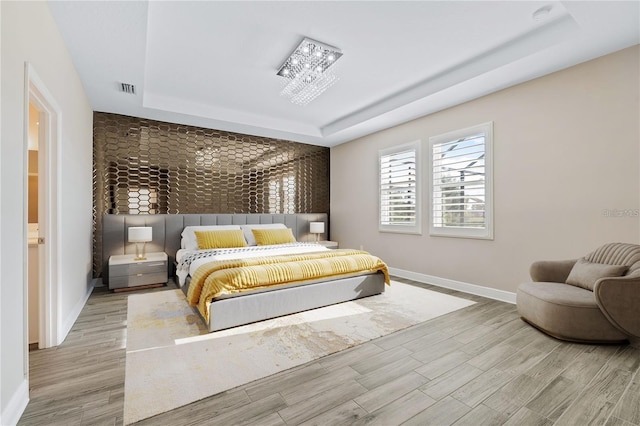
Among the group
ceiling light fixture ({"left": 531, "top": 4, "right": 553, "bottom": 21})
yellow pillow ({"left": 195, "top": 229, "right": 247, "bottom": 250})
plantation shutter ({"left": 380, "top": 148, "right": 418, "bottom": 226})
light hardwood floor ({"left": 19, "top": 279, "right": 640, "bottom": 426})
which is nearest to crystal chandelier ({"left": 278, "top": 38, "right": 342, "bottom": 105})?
ceiling light fixture ({"left": 531, "top": 4, "right": 553, "bottom": 21})

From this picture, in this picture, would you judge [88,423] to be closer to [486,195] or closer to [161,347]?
[161,347]

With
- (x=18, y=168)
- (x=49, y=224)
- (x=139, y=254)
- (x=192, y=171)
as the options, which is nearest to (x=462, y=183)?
(x=192, y=171)

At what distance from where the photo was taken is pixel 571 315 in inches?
97.0

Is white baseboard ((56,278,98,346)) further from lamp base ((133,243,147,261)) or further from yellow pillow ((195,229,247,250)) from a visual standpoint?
yellow pillow ((195,229,247,250))

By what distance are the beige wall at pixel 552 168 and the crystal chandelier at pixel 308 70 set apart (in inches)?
72.6

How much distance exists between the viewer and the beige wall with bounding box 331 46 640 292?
2.83 metres

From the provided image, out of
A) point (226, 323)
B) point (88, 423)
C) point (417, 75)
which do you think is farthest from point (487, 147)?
point (88, 423)

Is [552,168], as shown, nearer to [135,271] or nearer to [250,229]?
[250,229]

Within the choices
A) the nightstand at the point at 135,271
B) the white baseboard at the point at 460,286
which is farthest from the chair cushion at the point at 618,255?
the nightstand at the point at 135,271

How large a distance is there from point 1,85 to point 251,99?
3192 mm

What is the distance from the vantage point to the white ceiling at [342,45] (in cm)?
245

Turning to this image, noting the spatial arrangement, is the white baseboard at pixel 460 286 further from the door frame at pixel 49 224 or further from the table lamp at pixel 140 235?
the door frame at pixel 49 224

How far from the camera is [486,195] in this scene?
12.7 ft

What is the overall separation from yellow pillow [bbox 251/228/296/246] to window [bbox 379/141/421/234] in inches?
68.8
